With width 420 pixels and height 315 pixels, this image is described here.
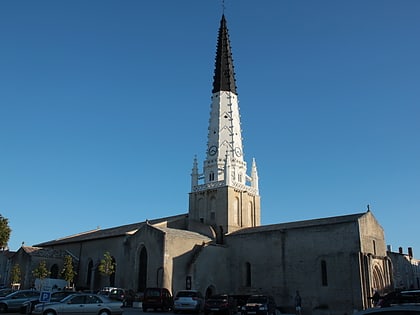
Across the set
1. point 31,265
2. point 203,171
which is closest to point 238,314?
point 203,171

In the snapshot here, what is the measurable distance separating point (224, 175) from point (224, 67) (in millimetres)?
13708

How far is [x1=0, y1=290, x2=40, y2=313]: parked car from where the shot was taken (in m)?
27.2

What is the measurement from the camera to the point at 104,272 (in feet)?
151

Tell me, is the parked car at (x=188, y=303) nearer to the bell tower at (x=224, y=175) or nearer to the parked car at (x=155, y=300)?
the parked car at (x=155, y=300)

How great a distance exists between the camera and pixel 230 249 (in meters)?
45.4

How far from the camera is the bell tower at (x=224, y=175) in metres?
48.2

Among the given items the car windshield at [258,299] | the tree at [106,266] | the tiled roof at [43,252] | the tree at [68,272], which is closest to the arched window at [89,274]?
the tree at [68,272]

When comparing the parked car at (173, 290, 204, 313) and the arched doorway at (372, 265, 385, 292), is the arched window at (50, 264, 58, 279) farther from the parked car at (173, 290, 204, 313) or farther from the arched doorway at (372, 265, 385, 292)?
the arched doorway at (372, 265, 385, 292)

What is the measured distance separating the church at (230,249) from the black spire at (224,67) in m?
0.13

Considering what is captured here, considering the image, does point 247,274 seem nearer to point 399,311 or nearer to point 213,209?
point 213,209

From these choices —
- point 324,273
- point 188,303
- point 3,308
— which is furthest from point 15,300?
point 324,273

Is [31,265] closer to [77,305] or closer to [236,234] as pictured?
[236,234]

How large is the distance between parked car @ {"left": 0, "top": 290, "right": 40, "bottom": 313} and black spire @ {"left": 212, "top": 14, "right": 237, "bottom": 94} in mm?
32342

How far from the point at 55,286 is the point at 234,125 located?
25.6 m
